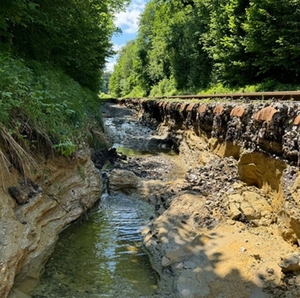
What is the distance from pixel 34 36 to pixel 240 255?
5.89 metres

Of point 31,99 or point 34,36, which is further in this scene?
point 34,36

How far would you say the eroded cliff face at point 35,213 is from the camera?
107 inches

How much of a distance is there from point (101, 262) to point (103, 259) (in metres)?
0.07

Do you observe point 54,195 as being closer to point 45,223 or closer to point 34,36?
point 45,223

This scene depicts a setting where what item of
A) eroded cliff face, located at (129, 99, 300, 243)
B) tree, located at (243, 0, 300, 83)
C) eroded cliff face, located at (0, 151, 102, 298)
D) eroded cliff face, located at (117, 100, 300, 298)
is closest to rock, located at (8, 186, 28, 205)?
eroded cliff face, located at (0, 151, 102, 298)

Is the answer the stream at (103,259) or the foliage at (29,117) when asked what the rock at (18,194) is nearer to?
the foliage at (29,117)

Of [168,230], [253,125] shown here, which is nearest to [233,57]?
[253,125]

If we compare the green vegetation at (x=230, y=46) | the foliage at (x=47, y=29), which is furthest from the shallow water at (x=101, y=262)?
the green vegetation at (x=230, y=46)

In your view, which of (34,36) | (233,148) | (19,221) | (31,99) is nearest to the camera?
(19,221)

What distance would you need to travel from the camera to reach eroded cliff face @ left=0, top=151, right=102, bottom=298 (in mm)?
2730

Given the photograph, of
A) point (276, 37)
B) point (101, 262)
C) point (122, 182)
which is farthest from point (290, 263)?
point (276, 37)

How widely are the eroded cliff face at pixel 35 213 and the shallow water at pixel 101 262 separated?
0.49 ft

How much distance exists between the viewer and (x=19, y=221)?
3.05m

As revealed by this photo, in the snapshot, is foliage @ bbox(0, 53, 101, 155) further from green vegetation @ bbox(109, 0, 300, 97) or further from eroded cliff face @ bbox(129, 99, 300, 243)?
green vegetation @ bbox(109, 0, 300, 97)
